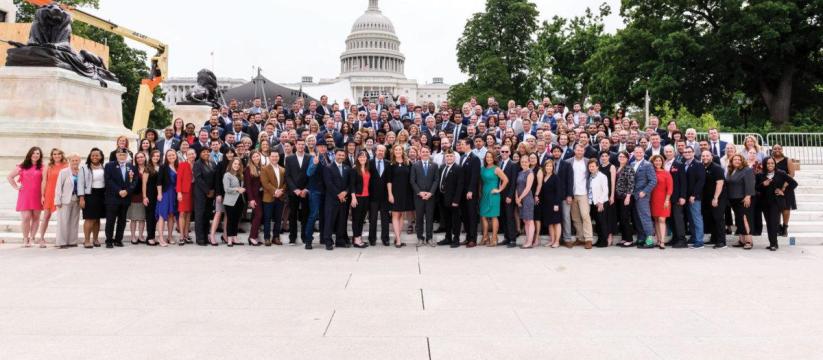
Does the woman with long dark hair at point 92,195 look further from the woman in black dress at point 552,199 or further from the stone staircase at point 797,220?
the woman in black dress at point 552,199

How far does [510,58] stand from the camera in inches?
1924

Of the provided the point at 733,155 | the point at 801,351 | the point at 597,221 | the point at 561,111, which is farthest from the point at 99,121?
the point at 801,351

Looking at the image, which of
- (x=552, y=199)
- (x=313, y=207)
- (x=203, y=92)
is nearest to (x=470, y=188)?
(x=552, y=199)

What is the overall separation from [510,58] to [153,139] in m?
41.8

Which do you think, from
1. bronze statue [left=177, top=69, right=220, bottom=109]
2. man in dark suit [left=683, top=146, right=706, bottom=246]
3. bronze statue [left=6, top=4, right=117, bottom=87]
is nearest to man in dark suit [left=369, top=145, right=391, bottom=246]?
man in dark suit [left=683, top=146, right=706, bottom=246]

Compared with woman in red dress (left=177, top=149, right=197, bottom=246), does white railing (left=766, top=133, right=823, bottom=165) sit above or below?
above

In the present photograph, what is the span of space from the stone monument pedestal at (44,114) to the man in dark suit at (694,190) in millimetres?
14618

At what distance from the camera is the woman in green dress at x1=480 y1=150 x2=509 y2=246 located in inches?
392

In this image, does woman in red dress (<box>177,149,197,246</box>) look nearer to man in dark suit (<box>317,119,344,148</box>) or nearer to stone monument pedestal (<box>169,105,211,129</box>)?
man in dark suit (<box>317,119,344,148</box>)

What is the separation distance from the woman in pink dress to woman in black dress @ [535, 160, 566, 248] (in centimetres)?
887

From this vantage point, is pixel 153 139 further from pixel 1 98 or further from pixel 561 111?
pixel 561 111

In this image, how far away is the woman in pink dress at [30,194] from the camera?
974cm

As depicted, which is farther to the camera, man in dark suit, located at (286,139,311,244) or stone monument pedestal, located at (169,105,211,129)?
stone monument pedestal, located at (169,105,211,129)

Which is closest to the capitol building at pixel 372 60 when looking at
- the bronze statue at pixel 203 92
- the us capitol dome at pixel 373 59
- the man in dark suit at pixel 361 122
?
the us capitol dome at pixel 373 59
